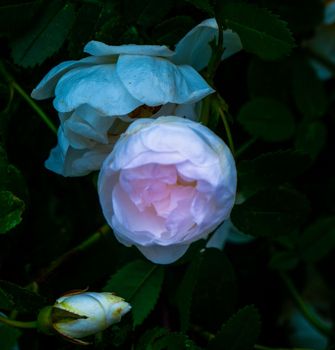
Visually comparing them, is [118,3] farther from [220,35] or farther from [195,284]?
[195,284]

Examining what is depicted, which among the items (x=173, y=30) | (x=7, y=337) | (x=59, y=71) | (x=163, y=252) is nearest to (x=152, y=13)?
(x=173, y=30)

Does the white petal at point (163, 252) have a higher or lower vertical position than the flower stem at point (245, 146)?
higher

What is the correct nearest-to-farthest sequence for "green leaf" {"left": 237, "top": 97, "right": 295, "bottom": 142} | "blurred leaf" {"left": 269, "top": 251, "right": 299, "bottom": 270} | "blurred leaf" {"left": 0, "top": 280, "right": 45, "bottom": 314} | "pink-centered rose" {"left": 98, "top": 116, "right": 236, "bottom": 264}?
"pink-centered rose" {"left": 98, "top": 116, "right": 236, "bottom": 264} < "blurred leaf" {"left": 0, "top": 280, "right": 45, "bottom": 314} < "green leaf" {"left": 237, "top": 97, "right": 295, "bottom": 142} < "blurred leaf" {"left": 269, "top": 251, "right": 299, "bottom": 270}

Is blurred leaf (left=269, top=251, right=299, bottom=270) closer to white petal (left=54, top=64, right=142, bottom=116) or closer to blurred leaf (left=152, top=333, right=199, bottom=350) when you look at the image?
blurred leaf (left=152, top=333, right=199, bottom=350)

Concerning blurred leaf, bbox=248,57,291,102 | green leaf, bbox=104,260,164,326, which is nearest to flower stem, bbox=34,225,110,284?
green leaf, bbox=104,260,164,326

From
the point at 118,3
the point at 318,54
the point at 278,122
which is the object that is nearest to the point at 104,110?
the point at 118,3

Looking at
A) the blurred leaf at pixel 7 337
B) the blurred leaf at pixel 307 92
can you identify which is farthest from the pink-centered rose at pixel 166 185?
the blurred leaf at pixel 307 92

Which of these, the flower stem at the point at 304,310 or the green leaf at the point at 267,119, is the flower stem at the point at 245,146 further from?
the flower stem at the point at 304,310
